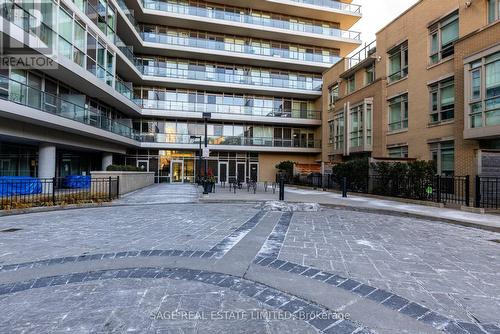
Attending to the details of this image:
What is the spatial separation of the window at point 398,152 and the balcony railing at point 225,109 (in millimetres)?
14842

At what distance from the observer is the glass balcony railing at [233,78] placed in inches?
1206

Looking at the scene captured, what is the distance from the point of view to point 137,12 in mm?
29156

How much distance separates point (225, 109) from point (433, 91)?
20.6m

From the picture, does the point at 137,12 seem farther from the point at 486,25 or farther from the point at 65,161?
the point at 486,25

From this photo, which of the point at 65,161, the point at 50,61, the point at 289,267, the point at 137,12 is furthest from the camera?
the point at 137,12

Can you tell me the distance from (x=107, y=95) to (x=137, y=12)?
503 inches

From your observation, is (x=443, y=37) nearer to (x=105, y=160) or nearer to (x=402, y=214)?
(x=402, y=214)

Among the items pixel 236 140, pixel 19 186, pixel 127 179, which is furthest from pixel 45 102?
pixel 236 140

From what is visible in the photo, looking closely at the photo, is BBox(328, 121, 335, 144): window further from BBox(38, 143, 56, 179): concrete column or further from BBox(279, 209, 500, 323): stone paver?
BBox(38, 143, 56, 179): concrete column

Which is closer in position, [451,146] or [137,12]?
[451,146]

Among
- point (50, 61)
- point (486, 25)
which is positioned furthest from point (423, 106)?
point (50, 61)

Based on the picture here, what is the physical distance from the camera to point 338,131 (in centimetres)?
2769

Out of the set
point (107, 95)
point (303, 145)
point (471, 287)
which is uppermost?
point (107, 95)

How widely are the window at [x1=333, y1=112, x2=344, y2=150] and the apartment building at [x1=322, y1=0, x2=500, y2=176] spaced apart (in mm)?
273
